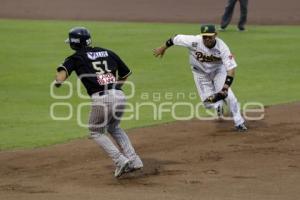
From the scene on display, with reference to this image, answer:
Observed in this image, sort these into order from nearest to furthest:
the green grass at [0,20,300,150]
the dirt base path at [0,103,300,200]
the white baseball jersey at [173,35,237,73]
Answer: the dirt base path at [0,103,300,200] < the white baseball jersey at [173,35,237,73] < the green grass at [0,20,300,150]

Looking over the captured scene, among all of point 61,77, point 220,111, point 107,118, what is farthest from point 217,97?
point 61,77

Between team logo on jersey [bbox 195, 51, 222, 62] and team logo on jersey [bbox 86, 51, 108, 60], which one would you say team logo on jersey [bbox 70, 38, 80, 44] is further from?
team logo on jersey [bbox 195, 51, 222, 62]

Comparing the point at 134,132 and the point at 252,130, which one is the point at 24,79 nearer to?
the point at 134,132

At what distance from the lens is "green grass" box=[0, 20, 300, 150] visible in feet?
45.8

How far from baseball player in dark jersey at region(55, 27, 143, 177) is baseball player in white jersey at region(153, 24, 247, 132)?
260 cm

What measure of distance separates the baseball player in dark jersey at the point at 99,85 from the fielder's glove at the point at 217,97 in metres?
2.53

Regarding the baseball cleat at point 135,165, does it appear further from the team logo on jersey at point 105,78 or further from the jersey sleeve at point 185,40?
the jersey sleeve at point 185,40

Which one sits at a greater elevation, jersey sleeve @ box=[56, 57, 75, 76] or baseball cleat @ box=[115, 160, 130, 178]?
jersey sleeve @ box=[56, 57, 75, 76]

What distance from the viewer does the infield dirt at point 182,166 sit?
9.00 meters

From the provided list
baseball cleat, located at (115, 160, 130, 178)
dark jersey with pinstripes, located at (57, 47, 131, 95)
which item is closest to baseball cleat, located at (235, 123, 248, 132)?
baseball cleat, located at (115, 160, 130, 178)

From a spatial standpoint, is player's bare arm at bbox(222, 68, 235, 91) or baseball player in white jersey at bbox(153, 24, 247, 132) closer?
player's bare arm at bbox(222, 68, 235, 91)

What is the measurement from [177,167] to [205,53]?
9.79 feet

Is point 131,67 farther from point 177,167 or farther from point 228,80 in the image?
point 177,167

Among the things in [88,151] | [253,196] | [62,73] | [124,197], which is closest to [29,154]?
[88,151]
